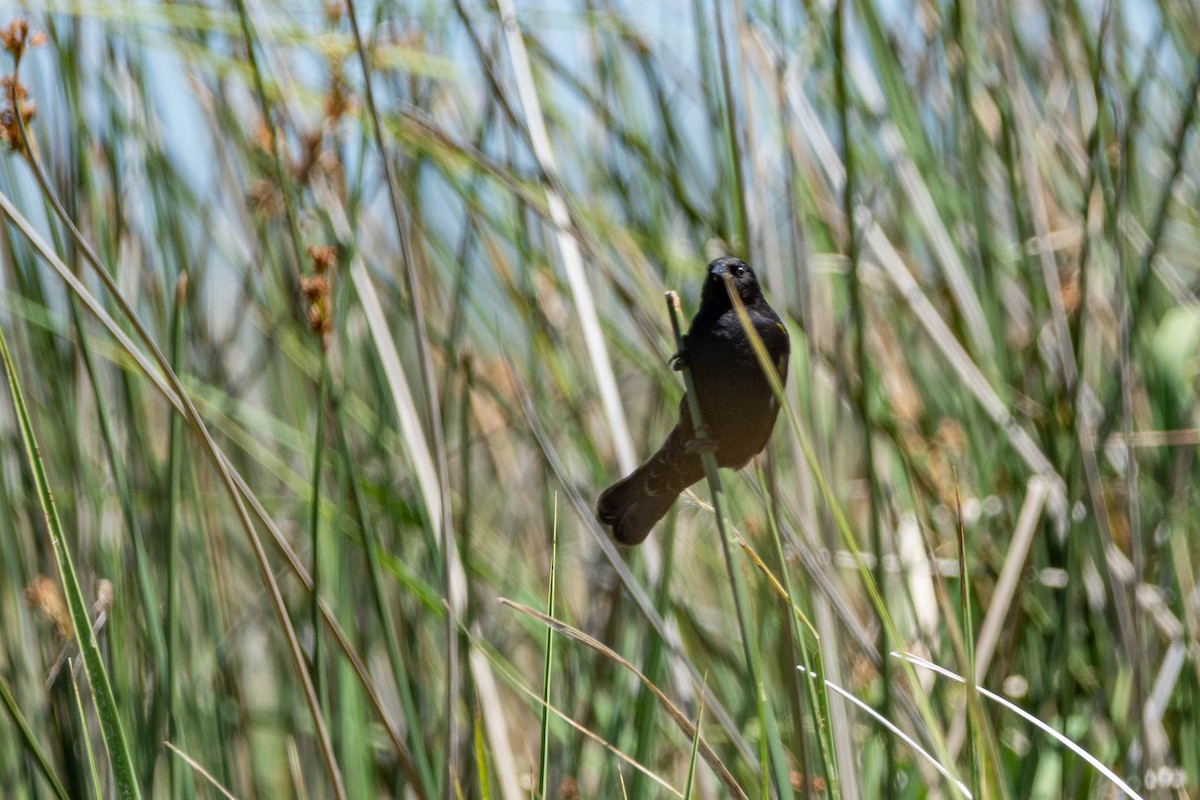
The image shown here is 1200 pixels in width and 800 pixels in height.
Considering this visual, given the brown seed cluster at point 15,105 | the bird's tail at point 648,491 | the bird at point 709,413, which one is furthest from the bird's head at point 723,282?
the brown seed cluster at point 15,105

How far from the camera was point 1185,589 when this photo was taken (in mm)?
1691

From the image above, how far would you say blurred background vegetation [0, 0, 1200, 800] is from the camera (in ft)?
4.14

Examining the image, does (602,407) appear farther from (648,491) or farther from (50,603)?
(50,603)

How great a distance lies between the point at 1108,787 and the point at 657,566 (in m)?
0.70

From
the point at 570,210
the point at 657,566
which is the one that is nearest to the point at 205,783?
the point at 657,566

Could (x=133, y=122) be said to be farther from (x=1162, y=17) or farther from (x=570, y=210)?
(x=1162, y=17)

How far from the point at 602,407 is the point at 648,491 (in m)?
0.41

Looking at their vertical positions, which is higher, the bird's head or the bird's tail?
the bird's head

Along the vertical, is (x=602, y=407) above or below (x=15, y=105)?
below

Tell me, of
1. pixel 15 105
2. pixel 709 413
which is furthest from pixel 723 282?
pixel 15 105

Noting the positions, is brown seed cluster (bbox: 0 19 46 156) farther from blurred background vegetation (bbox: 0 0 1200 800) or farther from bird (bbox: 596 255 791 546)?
bird (bbox: 596 255 791 546)

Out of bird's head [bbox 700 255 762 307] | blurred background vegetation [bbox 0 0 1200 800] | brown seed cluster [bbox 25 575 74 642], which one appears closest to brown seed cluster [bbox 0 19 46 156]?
blurred background vegetation [bbox 0 0 1200 800]

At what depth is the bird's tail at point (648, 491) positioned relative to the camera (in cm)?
128

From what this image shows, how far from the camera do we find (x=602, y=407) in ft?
5.57
